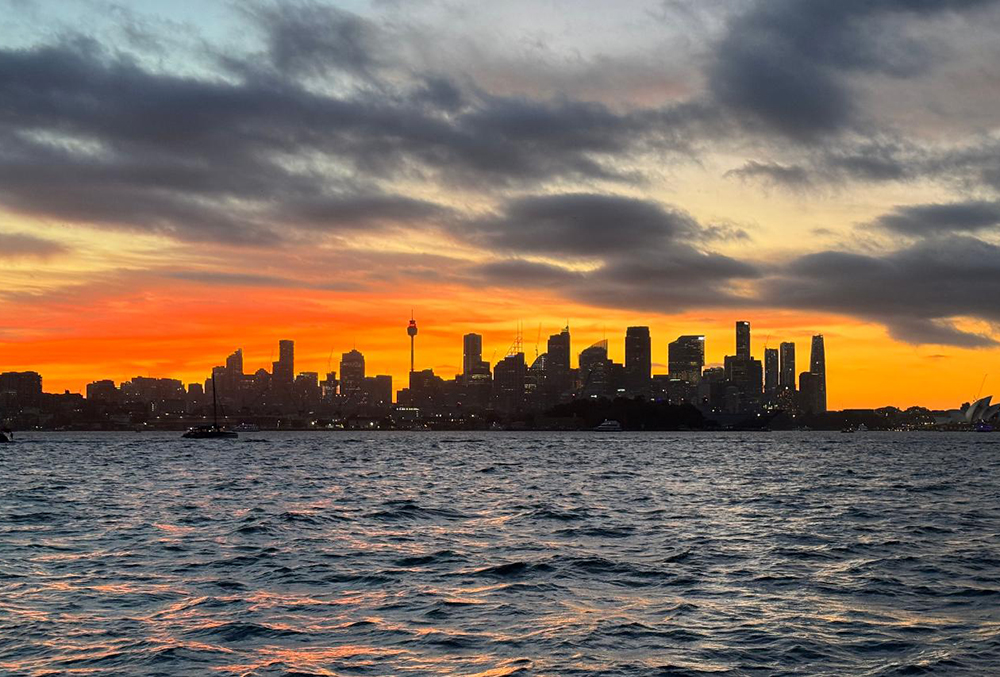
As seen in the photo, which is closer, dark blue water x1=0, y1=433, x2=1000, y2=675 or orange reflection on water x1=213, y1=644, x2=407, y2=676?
orange reflection on water x1=213, y1=644, x2=407, y2=676

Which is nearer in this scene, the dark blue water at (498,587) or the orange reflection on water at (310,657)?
the orange reflection on water at (310,657)

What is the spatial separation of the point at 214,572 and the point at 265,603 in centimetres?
719

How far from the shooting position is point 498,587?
34.7 meters

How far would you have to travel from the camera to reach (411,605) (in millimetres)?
31422

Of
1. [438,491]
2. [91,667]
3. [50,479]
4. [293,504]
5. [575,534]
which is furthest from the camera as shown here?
[50,479]

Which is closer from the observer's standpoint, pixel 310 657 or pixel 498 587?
pixel 310 657

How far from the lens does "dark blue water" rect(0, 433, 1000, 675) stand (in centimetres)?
2455

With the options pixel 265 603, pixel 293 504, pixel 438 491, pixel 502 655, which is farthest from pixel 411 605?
pixel 438 491

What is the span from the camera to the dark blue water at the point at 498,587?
24547 millimetres

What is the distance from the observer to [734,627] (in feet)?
91.4

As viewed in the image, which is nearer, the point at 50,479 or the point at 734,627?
the point at 734,627

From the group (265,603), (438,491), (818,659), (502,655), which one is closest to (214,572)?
(265,603)

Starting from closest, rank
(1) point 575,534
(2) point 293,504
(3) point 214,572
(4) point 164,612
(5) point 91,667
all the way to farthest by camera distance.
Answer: (5) point 91,667 → (4) point 164,612 → (3) point 214,572 → (1) point 575,534 → (2) point 293,504

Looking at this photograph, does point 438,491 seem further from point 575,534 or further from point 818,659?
point 818,659
